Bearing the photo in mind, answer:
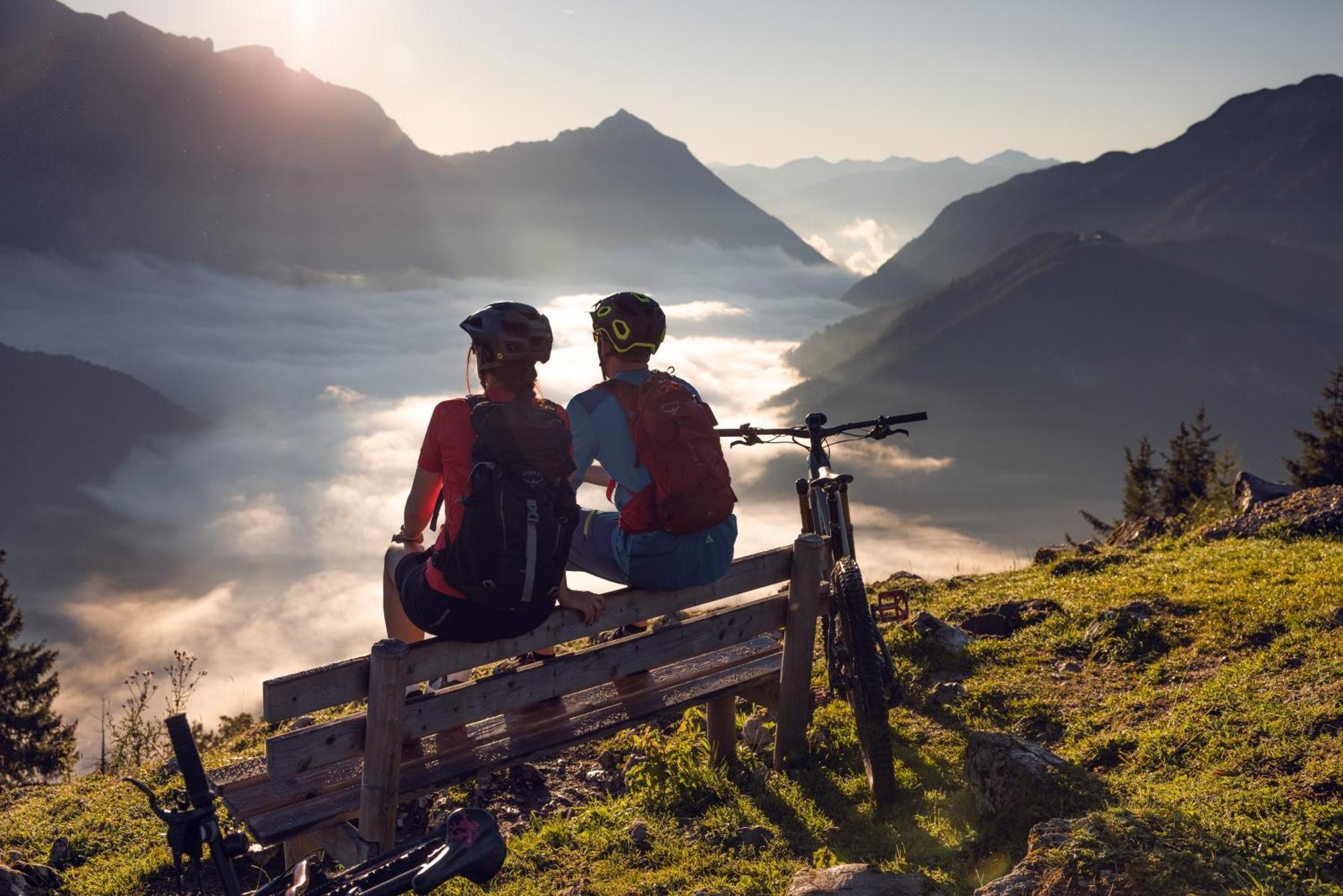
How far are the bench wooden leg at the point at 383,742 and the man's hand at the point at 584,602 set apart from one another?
87 centimetres

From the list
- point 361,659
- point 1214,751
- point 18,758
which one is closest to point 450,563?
point 361,659

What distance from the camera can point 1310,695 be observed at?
5.39 metres

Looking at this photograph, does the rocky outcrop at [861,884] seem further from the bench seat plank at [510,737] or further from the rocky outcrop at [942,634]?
the rocky outcrop at [942,634]

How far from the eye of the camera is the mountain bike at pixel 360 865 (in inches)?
92.3

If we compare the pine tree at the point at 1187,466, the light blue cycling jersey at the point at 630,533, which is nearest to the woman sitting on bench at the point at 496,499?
the light blue cycling jersey at the point at 630,533

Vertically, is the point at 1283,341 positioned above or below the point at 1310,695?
above

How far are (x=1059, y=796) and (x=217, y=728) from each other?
1255cm

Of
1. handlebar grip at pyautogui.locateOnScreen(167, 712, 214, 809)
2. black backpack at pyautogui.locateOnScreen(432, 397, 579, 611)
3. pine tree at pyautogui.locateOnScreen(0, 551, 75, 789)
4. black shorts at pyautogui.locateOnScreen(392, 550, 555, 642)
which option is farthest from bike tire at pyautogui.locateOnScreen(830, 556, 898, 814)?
pine tree at pyautogui.locateOnScreen(0, 551, 75, 789)

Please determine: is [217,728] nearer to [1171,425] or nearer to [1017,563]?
[1017,563]

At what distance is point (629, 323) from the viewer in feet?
16.8

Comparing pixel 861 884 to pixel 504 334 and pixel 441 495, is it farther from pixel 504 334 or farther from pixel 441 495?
pixel 504 334

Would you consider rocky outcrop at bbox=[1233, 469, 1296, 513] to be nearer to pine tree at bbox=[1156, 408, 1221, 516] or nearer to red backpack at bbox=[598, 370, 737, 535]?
red backpack at bbox=[598, 370, 737, 535]

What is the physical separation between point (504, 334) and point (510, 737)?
2.20m

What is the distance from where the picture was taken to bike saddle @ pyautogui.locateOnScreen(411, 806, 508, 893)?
100 inches
